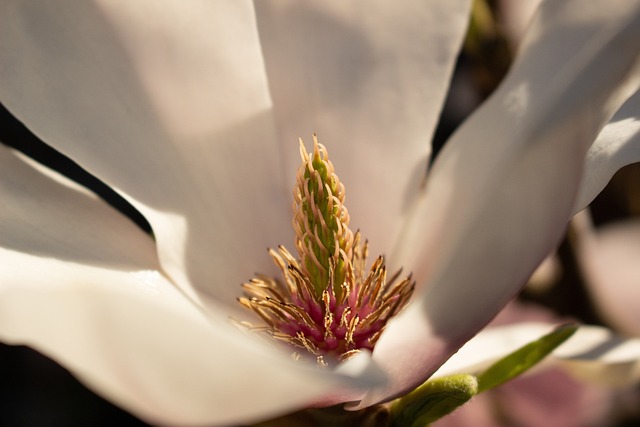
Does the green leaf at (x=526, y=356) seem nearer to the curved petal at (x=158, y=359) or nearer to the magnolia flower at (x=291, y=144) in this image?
the magnolia flower at (x=291, y=144)

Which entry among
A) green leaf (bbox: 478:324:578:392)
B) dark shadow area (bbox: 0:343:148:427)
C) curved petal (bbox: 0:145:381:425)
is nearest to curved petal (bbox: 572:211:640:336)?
green leaf (bbox: 478:324:578:392)

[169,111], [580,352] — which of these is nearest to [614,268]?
[580,352]

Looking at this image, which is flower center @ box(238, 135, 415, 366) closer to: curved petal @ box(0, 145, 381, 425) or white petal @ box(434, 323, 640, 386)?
white petal @ box(434, 323, 640, 386)

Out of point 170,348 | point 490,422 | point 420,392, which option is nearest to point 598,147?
point 420,392

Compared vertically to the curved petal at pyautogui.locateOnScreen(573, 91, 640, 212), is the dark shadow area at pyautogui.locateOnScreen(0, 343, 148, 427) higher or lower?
higher

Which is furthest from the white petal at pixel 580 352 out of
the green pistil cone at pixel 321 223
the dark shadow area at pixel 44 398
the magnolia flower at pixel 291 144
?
the dark shadow area at pixel 44 398

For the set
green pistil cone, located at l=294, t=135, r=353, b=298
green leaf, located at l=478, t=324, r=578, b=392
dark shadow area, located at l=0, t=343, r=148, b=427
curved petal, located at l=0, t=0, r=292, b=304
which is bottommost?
green leaf, located at l=478, t=324, r=578, b=392

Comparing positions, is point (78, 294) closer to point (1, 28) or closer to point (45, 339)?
point (45, 339)
